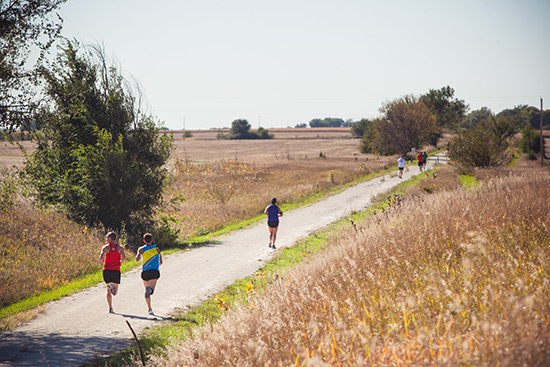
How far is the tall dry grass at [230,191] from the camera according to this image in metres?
20.5

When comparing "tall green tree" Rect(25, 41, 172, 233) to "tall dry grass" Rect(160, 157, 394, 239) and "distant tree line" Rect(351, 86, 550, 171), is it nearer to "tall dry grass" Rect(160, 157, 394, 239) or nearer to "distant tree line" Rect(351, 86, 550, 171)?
"tall dry grass" Rect(160, 157, 394, 239)

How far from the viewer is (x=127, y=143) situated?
16578mm

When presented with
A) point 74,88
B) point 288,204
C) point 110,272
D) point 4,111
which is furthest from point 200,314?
point 288,204

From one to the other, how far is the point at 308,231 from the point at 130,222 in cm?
748

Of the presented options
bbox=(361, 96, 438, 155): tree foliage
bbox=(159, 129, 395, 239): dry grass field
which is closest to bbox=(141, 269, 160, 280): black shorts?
bbox=(159, 129, 395, 239): dry grass field

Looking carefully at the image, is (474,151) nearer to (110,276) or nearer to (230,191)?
(230,191)

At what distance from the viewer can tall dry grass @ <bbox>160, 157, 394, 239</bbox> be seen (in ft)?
67.3

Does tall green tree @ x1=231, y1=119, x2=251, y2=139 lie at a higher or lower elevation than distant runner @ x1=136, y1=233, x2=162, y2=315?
higher

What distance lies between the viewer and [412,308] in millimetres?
4184

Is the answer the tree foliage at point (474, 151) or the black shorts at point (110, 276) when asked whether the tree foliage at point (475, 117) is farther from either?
the black shorts at point (110, 276)

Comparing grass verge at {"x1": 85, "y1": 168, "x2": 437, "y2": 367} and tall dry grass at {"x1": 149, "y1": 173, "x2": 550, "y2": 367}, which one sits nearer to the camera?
tall dry grass at {"x1": 149, "y1": 173, "x2": 550, "y2": 367}

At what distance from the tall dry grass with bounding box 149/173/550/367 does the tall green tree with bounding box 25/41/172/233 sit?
11148mm

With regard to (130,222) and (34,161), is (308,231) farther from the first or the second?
(34,161)

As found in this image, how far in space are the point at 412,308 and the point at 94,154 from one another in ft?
45.7
